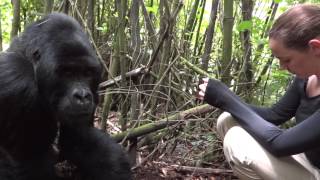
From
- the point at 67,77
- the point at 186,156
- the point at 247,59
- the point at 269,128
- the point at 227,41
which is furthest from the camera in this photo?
the point at 186,156

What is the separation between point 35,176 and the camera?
3.29 m

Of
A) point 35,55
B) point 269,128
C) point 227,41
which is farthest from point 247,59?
point 35,55

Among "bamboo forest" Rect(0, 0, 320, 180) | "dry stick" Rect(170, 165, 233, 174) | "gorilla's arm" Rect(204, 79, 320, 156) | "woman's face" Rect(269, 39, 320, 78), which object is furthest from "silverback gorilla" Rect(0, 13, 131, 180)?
"woman's face" Rect(269, 39, 320, 78)

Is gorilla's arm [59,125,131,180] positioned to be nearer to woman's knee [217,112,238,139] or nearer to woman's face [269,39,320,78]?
woman's knee [217,112,238,139]

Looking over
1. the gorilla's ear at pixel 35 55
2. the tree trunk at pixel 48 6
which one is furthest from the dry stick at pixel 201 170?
the tree trunk at pixel 48 6

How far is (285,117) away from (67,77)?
1.44 meters

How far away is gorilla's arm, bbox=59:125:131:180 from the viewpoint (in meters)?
3.46

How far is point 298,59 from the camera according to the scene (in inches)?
110

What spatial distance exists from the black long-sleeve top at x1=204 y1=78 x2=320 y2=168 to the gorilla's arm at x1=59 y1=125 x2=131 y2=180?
78cm

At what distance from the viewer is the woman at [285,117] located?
273cm

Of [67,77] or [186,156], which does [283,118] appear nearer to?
[186,156]

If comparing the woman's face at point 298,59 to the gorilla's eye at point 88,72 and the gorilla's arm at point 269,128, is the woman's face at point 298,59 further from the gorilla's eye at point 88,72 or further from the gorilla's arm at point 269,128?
the gorilla's eye at point 88,72

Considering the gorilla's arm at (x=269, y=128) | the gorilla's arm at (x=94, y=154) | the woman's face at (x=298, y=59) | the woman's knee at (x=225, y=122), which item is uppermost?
the woman's face at (x=298, y=59)

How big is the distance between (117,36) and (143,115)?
67 centimetres
